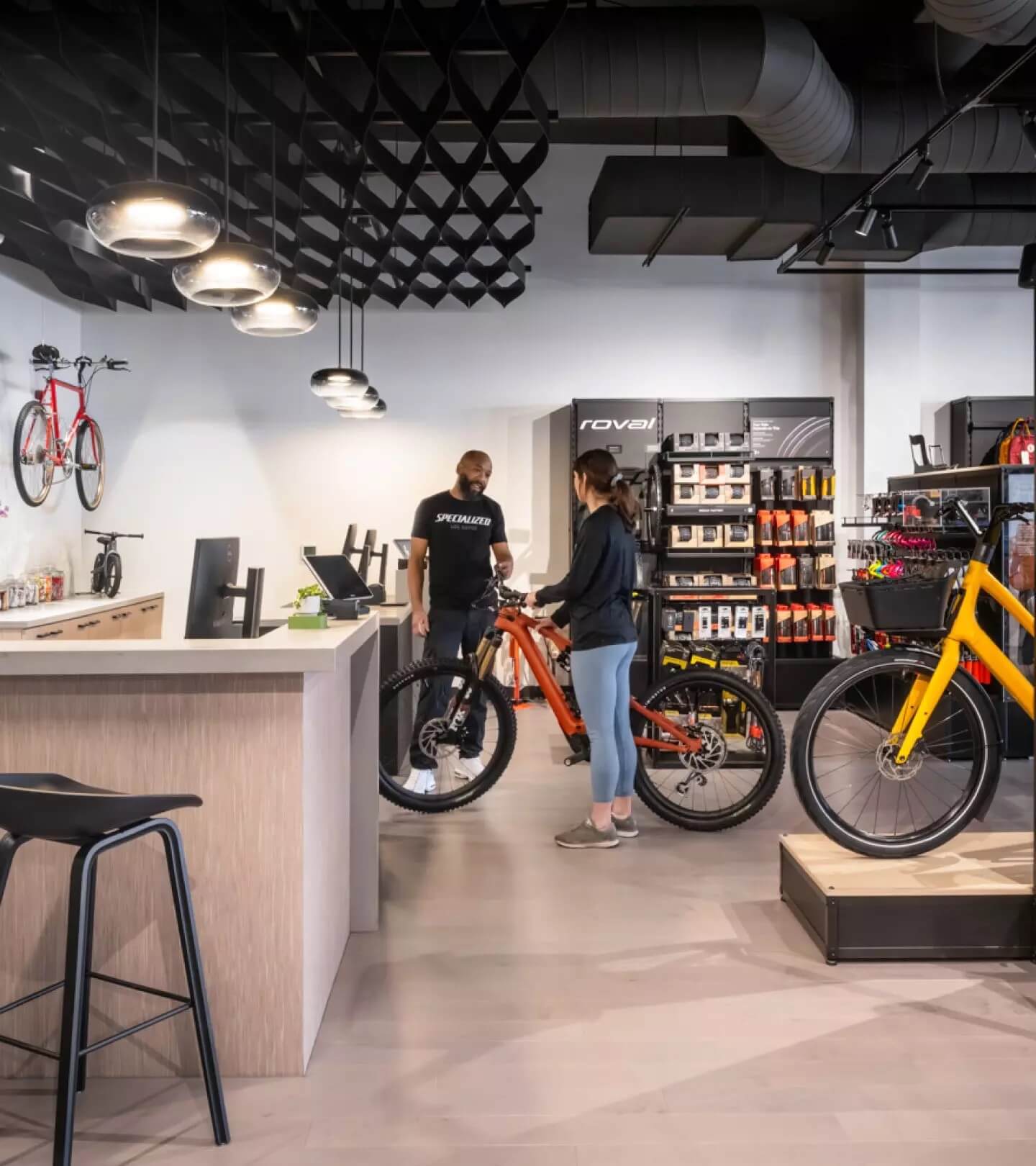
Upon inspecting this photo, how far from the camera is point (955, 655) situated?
11.1 ft

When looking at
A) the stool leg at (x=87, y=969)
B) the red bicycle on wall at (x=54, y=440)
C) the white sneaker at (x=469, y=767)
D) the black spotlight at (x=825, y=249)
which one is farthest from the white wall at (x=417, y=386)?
the stool leg at (x=87, y=969)

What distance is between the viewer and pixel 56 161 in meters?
4.95

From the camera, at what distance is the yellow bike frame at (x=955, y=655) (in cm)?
339

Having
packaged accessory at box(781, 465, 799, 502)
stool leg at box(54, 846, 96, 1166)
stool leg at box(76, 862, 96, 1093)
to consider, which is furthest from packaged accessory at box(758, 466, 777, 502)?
stool leg at box(54, 846, 96, 1166)

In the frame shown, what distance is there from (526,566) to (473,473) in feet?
11.0

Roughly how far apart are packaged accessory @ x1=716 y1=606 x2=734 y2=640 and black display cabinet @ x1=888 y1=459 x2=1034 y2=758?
1377 mm

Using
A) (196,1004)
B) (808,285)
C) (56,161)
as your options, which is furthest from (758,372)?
(196,1004)

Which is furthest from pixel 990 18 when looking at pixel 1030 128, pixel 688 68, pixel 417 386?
pixel 417 386

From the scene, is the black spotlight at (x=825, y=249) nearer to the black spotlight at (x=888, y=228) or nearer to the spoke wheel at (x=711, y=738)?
the black spotlight at (x=888, y=228)

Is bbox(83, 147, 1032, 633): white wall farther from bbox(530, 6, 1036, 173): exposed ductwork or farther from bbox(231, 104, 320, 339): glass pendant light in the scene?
bbox(231, 104, 320, 339): glass pendant light

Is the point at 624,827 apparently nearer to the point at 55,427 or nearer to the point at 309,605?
the point at 309,605

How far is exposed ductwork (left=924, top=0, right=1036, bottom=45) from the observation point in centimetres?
382

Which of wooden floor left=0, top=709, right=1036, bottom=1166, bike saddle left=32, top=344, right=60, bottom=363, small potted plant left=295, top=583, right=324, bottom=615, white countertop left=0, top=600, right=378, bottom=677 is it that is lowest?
wooden floor left=0, top=709, right=1036, bottom=1166

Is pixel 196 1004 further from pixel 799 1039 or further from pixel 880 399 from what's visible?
pixel 880 399
